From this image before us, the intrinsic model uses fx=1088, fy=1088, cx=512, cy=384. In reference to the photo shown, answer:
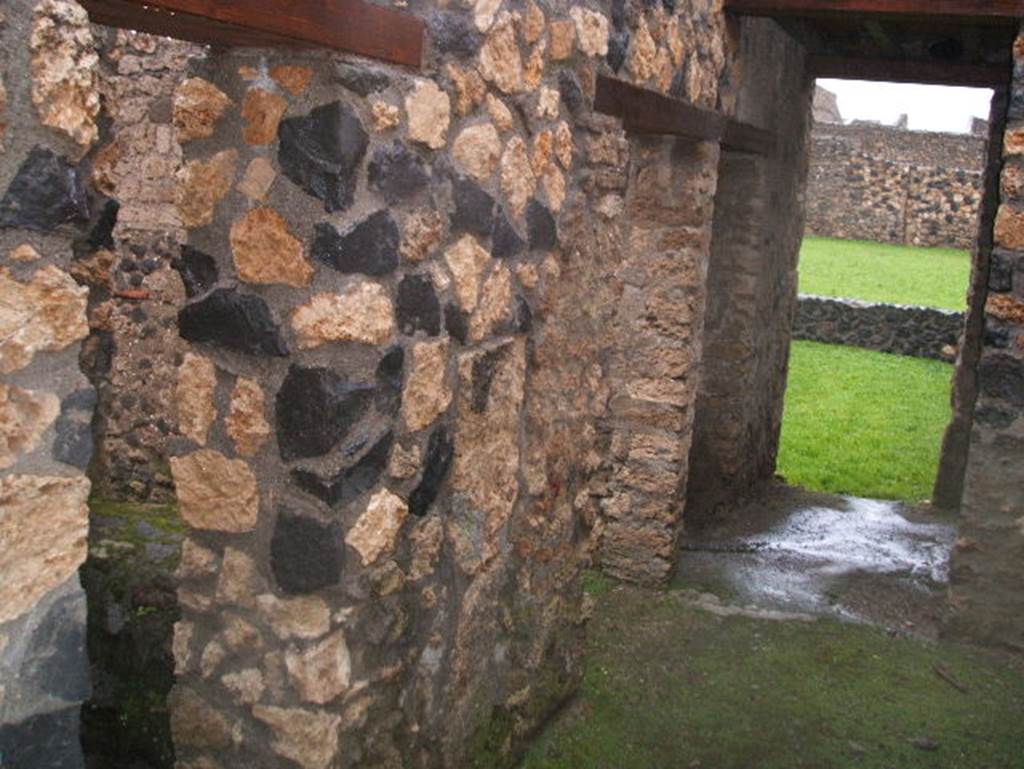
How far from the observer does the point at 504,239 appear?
10.0 ft

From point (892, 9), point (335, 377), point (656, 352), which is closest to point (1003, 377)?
point (656, 352)

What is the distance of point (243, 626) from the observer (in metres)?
2.56

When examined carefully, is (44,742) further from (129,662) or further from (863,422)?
(863,422)

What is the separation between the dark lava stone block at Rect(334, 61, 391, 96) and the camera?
2.34 metres

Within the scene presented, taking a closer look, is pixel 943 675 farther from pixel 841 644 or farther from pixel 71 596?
pixel 71 596

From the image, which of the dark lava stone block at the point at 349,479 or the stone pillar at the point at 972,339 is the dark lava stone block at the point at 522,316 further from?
the stone pillar at the point at 972,339

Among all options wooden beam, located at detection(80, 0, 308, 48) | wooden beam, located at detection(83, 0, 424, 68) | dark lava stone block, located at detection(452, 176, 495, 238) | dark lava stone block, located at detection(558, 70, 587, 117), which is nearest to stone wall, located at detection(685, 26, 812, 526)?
dark lava stone block, located at detection(558, 70, 587, 117)

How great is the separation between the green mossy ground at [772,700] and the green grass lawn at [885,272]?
10.6 m

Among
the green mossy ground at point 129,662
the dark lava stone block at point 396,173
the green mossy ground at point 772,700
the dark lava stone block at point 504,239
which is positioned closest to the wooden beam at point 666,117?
the dark lava stone block at point 504,239

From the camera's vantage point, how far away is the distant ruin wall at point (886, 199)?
997 inches

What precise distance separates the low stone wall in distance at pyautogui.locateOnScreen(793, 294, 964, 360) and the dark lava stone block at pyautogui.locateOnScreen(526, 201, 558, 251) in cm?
1258

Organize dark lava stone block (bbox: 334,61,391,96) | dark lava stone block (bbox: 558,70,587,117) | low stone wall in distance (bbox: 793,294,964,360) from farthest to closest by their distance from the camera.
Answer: low stone wall in distance (bbox: 793,294,964,360)
dark lava stone block (bbox: 558,70,587,117)
dark lava stone block (bbox: 334,61,391,96)

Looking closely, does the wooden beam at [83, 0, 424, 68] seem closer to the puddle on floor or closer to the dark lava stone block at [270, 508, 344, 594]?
the dark lava stone block at [270, 508, 344, 594]

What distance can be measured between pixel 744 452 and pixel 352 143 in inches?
Answer: 212
